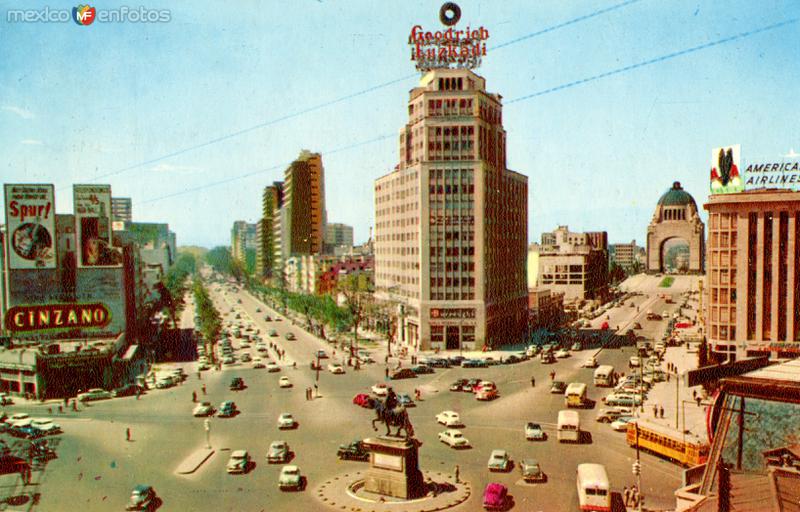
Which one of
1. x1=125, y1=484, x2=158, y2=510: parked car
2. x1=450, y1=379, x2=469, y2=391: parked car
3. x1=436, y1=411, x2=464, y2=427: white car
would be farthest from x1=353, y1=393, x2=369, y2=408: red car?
x1=125, y1=484, x2=158, y2=510: parked car

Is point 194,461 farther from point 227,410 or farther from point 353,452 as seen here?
point 227,410

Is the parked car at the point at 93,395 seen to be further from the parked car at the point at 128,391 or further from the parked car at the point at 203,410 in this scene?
the parked car at the point at 203,410

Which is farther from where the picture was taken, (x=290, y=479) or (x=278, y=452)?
(x=278, y=452)

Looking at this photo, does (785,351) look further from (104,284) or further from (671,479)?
(104,284)

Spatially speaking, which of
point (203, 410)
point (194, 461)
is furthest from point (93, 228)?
point (194, 461)

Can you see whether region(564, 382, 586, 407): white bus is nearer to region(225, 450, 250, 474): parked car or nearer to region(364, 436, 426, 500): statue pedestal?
region(364, 436, 426, 500): statue pedestal

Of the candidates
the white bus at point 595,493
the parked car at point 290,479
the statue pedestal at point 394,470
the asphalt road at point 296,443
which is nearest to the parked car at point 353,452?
the asphalt road at point 296,443
